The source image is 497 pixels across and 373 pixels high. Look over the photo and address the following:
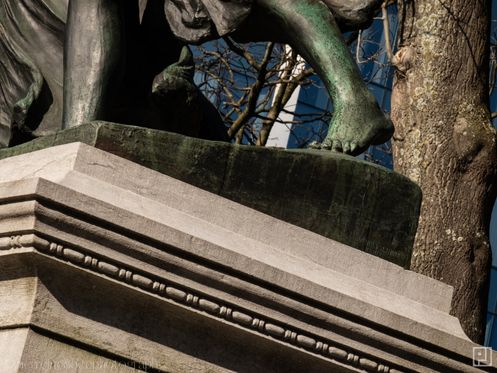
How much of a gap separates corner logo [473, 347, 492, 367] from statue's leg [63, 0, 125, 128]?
4.53 feet

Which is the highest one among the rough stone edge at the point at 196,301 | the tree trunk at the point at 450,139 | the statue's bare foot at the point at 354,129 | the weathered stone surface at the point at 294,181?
the tree trunk at the point at 450,139

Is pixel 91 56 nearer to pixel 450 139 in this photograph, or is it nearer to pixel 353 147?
pixel 353 147

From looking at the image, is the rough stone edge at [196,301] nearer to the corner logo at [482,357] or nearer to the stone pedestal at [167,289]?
the stone pedestal at [167,289]

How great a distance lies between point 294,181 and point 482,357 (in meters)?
0.75

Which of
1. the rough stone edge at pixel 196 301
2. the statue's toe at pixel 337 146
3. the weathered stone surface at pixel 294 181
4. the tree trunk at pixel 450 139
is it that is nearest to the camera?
the rough stone edge at pixel 196 301

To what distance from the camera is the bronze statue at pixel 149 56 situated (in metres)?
4.96

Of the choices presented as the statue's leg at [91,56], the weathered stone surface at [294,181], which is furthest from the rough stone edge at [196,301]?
the statue's leg at [91,56]

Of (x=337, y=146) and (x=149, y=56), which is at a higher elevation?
(x=149, y=56)

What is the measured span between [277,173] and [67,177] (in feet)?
2.50

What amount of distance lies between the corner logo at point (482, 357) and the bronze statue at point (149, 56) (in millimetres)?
753

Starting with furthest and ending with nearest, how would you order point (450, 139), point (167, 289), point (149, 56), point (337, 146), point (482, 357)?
1. point (450, 139)
2. point (149, 56)
3. point (337, 146)
4. point (482, 357)
5. point (167, 289)

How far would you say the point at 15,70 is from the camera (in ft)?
17.9

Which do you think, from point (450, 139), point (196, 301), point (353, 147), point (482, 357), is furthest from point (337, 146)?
point (450, 139)

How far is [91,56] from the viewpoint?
4992mm
